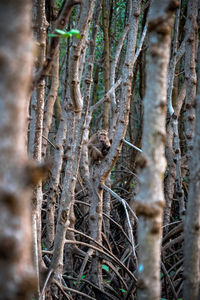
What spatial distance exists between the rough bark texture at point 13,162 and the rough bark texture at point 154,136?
0.63 m

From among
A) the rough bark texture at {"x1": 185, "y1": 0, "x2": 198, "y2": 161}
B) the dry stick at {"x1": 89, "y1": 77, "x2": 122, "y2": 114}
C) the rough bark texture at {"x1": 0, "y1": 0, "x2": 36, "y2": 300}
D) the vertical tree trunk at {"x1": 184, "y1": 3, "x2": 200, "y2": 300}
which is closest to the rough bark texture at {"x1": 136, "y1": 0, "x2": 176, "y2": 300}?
the vertical tree trunk at {"x1": 184, "y1": 3, "x2": 200, "y2": 300}

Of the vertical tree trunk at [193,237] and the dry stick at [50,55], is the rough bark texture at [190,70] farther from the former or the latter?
the dry stick at [50,55]

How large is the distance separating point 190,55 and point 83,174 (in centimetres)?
312

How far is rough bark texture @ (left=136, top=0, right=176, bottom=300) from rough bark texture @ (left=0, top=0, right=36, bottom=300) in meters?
0.63

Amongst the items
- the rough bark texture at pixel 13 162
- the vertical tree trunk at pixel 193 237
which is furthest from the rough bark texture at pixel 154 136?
the rough bark texture at pixel 13 162

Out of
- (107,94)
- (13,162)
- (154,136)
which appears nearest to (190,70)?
(107,94)

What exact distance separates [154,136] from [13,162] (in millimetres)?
700

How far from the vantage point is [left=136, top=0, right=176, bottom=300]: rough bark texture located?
1405 mm

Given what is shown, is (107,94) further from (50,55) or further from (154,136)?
(154,136)

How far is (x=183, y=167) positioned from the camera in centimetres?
545

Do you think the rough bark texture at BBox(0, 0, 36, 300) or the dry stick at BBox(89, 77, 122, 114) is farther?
the dry stick at BBox(89, 77, 122, 114)

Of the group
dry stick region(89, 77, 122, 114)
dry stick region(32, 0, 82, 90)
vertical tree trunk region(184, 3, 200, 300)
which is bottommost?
vertical tree trunk region(184, 3, 200, 300)

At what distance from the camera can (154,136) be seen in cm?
142

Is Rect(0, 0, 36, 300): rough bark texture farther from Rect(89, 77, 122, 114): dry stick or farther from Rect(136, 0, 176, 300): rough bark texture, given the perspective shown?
Rect(89, 77, 122, 114): dry stick
